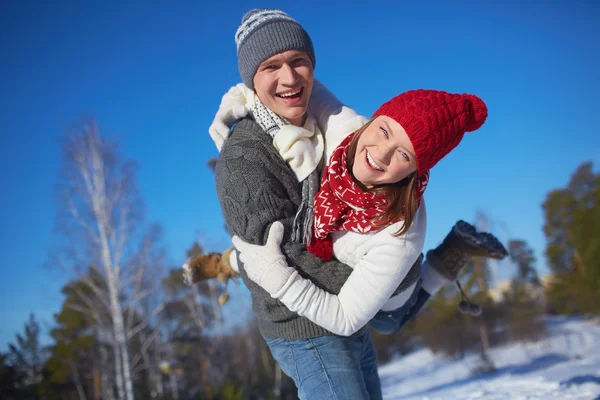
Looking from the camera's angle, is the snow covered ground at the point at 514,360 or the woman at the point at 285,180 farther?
the snow covered ground at the point at 514,360

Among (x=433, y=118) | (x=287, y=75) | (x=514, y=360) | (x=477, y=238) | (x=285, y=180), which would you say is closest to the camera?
(x=433, y=118)

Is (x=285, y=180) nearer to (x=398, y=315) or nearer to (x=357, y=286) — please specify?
(x=357, y=286)

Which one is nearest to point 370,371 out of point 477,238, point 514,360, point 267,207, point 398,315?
point 398,315

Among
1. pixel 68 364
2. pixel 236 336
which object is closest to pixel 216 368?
pixel 236 336

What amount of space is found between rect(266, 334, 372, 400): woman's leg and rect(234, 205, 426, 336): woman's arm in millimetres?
142

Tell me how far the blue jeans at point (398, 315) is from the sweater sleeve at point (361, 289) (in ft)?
1.75

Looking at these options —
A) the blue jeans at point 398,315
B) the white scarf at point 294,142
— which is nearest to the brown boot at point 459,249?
the blue jeans at point 398,315

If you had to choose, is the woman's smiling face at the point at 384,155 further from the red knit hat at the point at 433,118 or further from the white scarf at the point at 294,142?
the white scarf at the point at 294,142

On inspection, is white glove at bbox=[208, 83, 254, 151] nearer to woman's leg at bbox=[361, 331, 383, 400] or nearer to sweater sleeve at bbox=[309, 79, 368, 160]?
sweater sleeve at bbox=[309, 79, 368, 160]

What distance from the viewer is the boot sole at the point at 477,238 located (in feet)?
7.66

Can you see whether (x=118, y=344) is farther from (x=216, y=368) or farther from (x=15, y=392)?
(x=216, y=368)

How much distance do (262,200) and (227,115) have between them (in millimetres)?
518

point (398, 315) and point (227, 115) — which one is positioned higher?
point (227, 115)

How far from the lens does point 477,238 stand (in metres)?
2.33
